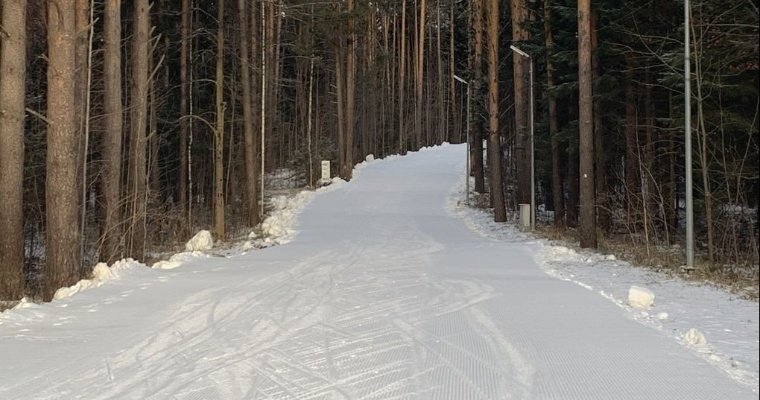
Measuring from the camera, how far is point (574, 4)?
20.7m

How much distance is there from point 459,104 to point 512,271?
65.7m

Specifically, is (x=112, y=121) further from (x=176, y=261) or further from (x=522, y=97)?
(x=522, y=97)

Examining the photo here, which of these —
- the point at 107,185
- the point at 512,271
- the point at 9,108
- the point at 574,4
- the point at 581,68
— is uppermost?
the point at 574,4

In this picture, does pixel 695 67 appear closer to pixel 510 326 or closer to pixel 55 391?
pixel 510 326

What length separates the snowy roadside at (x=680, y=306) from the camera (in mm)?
5934

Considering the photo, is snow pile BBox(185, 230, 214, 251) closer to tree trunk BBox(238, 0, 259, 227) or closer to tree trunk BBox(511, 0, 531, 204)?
tree trunk BBox(238, 0, 259, 227)

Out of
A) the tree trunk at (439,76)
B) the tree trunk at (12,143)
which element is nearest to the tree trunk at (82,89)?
the tree trunk at (12,143)

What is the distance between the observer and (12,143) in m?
11.4

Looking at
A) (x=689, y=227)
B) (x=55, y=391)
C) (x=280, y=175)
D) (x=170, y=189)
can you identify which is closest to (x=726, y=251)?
(x=689, y=227)

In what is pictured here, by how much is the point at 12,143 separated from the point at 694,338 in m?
11.1

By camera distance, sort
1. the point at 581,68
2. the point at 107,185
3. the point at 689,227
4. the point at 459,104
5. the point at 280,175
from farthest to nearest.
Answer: the point at 459,104 < the point at 280,175 < the point at 581,68 < the point at 107,185 < the point at 689,227

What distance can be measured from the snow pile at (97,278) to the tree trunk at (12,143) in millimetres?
1649

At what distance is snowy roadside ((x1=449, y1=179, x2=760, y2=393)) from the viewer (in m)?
5.93

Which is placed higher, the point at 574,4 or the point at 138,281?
the point at 574,4
